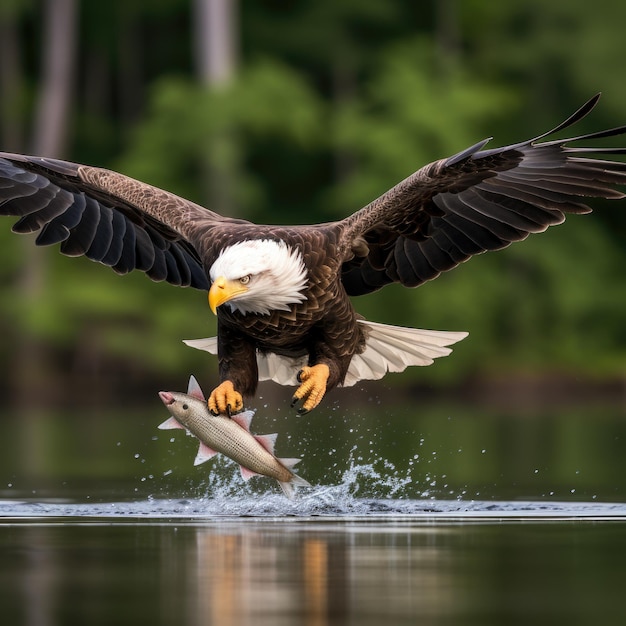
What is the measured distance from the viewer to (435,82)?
29.6m

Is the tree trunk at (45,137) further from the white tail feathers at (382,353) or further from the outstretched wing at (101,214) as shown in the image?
→ the white tail feathers at (382,353)

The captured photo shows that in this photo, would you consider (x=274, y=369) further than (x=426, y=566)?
Yes

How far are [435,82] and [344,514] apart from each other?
21.1m

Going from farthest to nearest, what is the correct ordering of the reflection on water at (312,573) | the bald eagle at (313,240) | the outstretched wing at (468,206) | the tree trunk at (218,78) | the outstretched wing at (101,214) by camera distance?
the tree trunk at (218,78) → the outstretched wing at (101,214) → the outstretched wing at (468,206) → the bald eagle at (313,240) → the reflection on water at (312,573)

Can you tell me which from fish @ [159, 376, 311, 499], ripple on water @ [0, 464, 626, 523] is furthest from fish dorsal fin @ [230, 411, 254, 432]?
ripple on water @ [0, 464, 626, 523]

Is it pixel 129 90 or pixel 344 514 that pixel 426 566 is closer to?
pixel 344 514

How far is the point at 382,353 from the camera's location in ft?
36.3

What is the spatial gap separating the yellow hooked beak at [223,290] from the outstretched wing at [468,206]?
3.31ft

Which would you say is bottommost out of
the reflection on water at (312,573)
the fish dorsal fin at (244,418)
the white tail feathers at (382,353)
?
the reflection on water at (312,573)

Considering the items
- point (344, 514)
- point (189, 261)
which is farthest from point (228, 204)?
point (344, 514)

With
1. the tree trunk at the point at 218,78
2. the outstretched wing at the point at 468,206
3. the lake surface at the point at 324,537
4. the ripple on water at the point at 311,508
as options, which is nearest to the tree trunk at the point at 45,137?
the tree trunk at the point at 218,78

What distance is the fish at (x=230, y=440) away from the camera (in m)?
9.20

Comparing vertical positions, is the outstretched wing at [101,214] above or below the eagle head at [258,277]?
above

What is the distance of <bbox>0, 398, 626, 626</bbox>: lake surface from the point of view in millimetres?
5980
